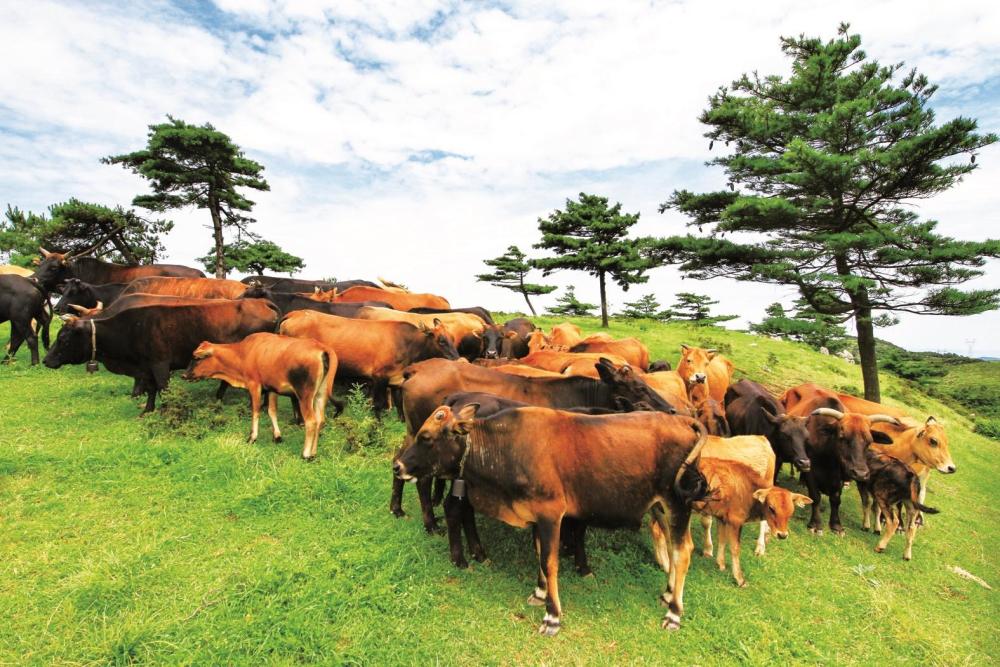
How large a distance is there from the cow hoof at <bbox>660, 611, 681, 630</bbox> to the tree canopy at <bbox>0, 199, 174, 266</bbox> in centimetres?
2477

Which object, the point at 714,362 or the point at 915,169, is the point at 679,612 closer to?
the point at 714,362

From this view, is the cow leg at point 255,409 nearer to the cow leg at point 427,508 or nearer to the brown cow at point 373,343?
the brown cow at point 373,343

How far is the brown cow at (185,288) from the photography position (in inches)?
500

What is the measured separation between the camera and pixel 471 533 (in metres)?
5.59

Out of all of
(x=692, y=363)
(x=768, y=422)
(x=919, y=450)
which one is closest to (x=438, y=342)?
(x=692, y=363)

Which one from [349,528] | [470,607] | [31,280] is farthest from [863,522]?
[31,280]

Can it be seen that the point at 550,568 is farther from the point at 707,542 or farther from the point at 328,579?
the point at 707,542

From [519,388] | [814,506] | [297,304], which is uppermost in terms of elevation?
[297,304]

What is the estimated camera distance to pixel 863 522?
851 cm

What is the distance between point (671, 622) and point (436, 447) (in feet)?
9.91

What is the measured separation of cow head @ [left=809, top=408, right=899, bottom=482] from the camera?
7762 mm

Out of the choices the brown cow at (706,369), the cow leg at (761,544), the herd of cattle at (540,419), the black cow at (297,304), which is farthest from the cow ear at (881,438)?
the black cow at (297,304)

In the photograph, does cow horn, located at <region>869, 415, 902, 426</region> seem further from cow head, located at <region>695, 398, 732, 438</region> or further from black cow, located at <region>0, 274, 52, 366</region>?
black cow, located at <region>0, 274, 52, 366</region>

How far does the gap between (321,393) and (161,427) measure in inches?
100
